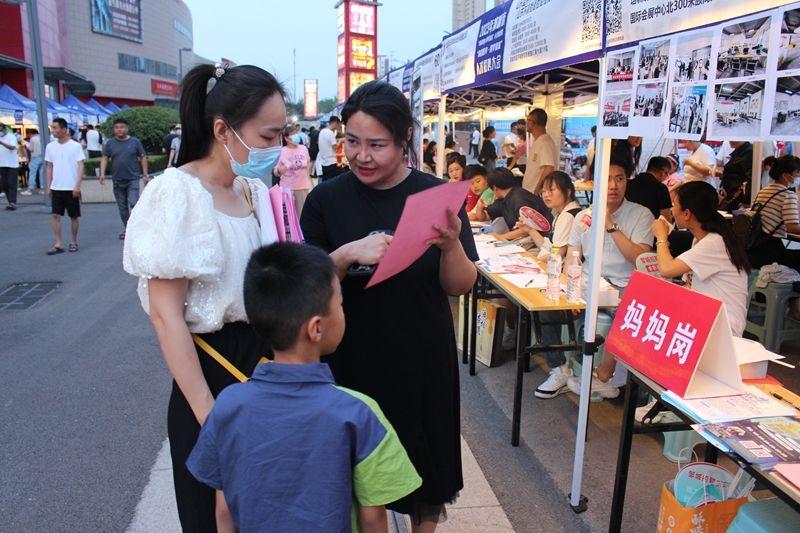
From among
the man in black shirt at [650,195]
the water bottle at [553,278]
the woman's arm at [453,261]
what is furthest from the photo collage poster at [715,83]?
the man in black shirt at [650,195]

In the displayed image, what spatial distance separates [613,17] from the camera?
260 centimetres

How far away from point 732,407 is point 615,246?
2259 mm

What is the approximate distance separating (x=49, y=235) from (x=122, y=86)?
128 ft

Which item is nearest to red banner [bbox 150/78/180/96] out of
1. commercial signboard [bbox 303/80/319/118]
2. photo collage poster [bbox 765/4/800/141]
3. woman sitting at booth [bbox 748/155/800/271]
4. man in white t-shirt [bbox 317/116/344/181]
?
commercial signboard [bbox 303/80/319/118]

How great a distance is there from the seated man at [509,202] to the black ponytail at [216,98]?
14.6 ft

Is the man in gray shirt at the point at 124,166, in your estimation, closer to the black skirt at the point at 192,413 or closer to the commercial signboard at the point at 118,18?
the black skirt at the point at 192,413

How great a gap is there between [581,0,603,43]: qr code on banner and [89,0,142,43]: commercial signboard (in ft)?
148

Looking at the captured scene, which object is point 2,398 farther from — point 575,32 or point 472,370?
point 575,32

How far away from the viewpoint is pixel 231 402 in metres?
1.34

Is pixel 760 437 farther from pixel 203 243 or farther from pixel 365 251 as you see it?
pixel 203 243

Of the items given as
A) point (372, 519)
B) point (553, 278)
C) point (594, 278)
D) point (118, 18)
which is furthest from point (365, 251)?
point (118, 18)

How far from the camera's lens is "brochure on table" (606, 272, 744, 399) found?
7.19 ft

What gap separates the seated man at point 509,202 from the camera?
5.89 m

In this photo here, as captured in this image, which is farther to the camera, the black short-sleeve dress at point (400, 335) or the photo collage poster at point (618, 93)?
the photo collage poster at point (618, 93)
